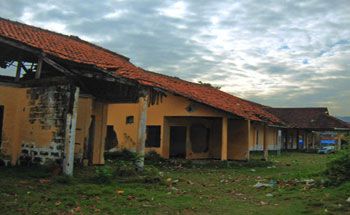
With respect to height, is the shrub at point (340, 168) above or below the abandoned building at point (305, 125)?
below

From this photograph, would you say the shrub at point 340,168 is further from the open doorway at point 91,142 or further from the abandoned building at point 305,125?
the abandoned building at point 305,125

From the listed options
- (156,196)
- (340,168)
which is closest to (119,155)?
(156,196)

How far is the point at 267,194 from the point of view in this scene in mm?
11664

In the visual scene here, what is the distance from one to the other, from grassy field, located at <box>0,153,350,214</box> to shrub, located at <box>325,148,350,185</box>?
1.79 feet

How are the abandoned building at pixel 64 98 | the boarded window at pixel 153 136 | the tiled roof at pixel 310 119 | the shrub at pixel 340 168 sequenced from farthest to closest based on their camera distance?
the tiled roof at pixel 310 119
the boarded window at pixel 153 136
the abandoned building at pixel 64 98
the shrub at pixel 340 168

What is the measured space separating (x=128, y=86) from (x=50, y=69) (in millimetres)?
2823

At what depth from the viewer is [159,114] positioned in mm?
23219

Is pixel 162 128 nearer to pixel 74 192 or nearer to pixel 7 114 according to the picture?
pixel 7 114

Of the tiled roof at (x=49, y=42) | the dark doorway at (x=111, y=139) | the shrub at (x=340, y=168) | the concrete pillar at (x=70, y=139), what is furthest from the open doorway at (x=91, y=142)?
the shrub at (x=340, y=168)

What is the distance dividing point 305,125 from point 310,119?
149cm

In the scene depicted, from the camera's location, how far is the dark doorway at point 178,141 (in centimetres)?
2391

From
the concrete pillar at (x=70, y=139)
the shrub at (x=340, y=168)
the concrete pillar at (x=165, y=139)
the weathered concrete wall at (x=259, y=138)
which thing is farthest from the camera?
the weathered concrete wall at (x=259, y=138)

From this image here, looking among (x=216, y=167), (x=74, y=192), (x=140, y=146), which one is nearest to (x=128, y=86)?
(x=140, y=146)

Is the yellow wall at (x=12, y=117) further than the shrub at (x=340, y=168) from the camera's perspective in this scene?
Yes
